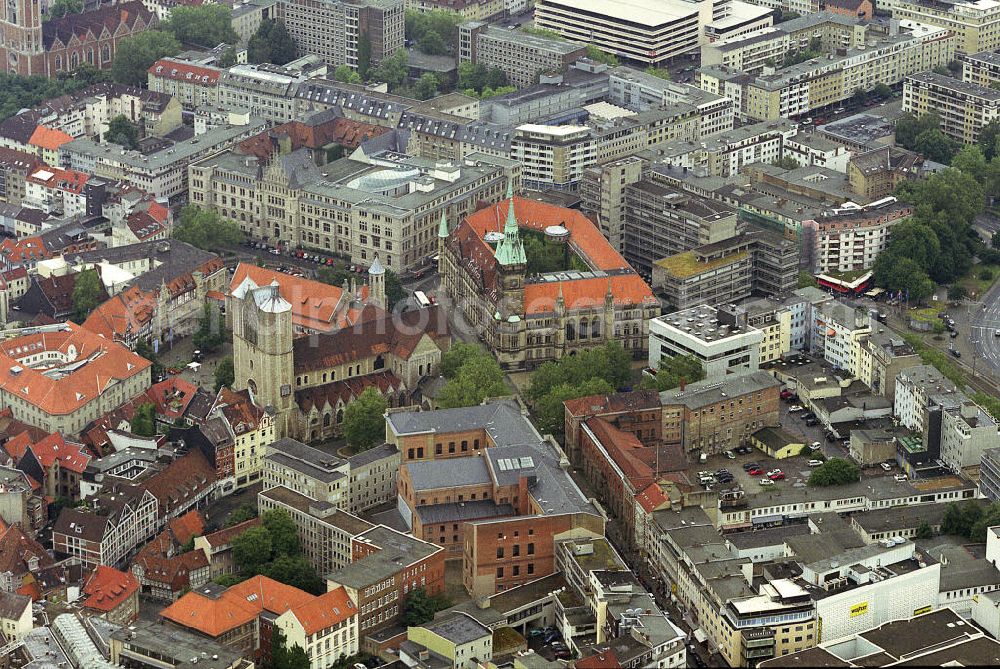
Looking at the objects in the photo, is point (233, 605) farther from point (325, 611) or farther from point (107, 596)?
point (107, 596)

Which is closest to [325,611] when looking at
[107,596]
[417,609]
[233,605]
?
[233,605]

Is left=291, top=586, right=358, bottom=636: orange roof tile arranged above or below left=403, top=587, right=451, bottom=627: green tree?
above

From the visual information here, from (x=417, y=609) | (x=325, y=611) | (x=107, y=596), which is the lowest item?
(x=107, y=596)

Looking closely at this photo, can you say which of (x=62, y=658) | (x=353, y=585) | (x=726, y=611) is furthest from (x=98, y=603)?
(x=726, y=611)

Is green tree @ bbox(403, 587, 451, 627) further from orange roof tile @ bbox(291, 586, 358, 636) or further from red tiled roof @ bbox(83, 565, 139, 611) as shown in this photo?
red tiled roof @ bbox(83, 565, 139, 611)

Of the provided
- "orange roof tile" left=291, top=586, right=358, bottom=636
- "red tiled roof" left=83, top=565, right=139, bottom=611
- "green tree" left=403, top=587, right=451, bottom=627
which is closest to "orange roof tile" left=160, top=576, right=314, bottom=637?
"orange roof tile" left=291, top=586, right=358, bottom=636

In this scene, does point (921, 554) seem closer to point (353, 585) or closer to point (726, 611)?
point (726, 611)
